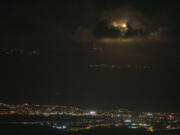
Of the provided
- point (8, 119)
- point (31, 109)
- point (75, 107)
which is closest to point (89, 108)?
point (75, 107)

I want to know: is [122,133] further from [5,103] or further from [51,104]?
[51,104]

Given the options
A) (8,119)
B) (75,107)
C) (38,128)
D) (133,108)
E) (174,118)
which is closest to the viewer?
(38,128)

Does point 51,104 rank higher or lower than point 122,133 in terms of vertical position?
higher

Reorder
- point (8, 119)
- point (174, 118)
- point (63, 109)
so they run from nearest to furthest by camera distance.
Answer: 1. point (8, 119)
2. point (174, 118)
3. point (63, 109)

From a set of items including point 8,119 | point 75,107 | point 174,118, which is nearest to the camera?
point 8,119

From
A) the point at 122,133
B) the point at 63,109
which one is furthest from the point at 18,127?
the point at 63,109

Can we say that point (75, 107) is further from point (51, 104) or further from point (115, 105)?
point (115, 105)

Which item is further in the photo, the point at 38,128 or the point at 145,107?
the point at 145,107

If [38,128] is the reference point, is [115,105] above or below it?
above

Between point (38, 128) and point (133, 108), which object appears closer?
point (38, 128)
